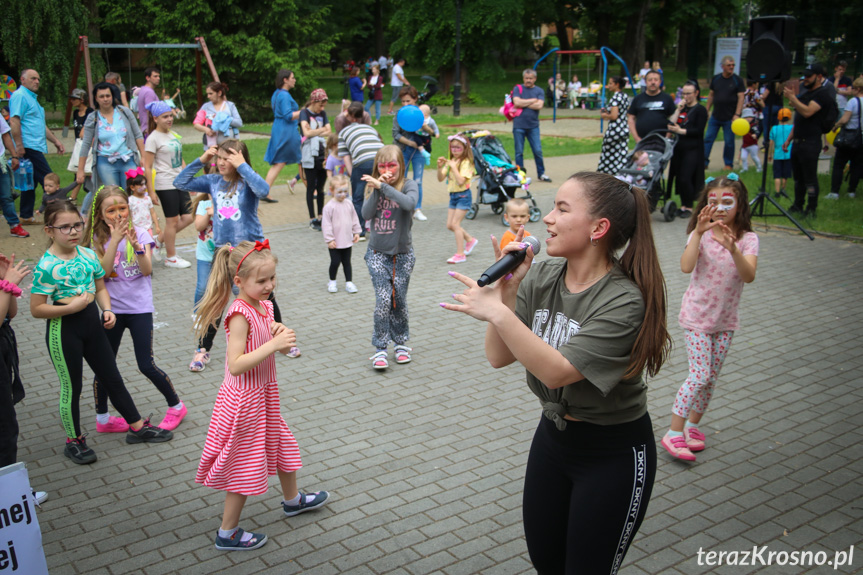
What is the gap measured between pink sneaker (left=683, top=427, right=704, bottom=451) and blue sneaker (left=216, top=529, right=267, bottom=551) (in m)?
2.86

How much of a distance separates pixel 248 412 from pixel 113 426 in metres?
2.02

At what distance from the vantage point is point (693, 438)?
5074 mm

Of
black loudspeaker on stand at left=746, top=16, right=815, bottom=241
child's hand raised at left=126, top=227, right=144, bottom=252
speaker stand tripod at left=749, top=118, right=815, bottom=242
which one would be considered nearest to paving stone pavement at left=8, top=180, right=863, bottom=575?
child's hand raised at left=126, top=227, right=144, bottom=252

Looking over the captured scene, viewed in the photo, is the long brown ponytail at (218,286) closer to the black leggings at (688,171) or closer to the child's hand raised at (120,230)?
the child's hand raised at (120,230)

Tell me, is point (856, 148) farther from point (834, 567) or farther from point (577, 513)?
point (577, 513)

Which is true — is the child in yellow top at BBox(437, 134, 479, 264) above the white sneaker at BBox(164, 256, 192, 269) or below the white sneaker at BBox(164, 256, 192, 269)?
above

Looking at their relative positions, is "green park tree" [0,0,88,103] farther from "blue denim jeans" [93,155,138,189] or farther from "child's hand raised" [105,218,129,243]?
"child's hand raised" [105,218,129,243]

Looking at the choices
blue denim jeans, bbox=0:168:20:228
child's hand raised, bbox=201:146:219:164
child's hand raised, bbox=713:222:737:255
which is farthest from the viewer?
blue denim jeans, bbox=0:168:20:228

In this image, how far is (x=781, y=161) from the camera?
43.5 feet

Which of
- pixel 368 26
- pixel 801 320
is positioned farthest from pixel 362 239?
pixel 368 26

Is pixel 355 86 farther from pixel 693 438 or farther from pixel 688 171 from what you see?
pixel 693 438

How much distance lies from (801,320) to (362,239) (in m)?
6.01

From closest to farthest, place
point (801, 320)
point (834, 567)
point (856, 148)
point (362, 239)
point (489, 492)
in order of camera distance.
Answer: point (834, 567), point (489, 492), point (801, 320), point (362, 239), point (856, 148)

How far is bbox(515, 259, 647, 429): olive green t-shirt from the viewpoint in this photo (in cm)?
257
